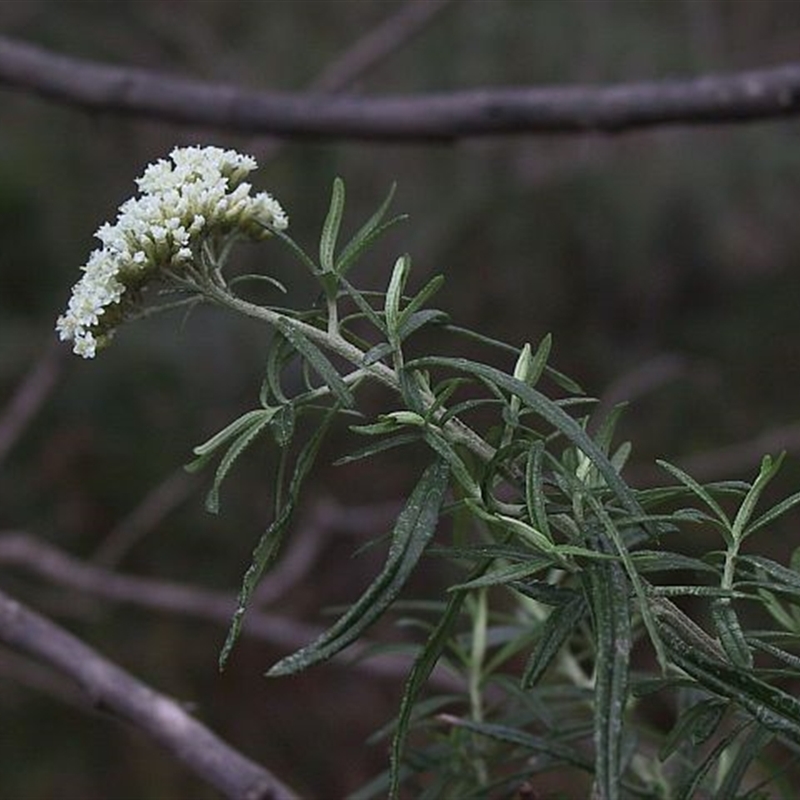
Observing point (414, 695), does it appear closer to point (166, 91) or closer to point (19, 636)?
point (19, 636)

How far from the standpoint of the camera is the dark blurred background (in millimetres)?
3193

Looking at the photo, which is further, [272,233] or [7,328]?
[7,328]

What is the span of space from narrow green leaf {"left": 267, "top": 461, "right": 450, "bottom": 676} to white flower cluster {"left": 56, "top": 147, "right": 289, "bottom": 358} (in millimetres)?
182

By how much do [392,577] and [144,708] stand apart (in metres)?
0.62

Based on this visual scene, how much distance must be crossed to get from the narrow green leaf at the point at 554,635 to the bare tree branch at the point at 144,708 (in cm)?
43

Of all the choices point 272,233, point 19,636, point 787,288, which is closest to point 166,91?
point 19,636

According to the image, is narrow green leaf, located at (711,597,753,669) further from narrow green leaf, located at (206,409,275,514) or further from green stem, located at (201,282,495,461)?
narrow green leaf, located at (206,409,275,514)

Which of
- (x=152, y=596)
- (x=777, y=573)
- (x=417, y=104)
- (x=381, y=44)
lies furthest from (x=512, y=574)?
(x=381, y=44)

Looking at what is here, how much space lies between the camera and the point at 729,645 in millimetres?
572

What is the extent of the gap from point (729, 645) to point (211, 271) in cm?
33

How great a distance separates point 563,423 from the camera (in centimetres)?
59

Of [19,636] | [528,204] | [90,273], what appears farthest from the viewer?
[528,204]

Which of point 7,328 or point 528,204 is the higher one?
point 528,204

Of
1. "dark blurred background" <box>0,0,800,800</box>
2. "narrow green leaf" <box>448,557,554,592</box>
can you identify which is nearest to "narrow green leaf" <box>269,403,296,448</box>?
"narrow green leaf" <box>448,557,554,592</box>
